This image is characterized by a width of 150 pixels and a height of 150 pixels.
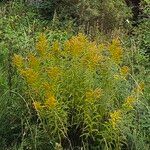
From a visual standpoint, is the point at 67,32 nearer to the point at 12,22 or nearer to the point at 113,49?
the point at 12,22

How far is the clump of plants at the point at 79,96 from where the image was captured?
166 inches

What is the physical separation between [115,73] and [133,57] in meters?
2.17

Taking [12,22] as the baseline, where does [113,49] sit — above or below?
above

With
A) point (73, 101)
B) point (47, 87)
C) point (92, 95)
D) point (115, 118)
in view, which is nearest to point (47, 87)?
point (47, 87)

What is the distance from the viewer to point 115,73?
4.59m

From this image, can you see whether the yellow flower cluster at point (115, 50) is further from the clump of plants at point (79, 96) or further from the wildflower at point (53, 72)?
the wildflower at point (53, 72)

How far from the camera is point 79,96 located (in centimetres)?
434

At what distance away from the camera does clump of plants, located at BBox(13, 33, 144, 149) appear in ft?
13.8

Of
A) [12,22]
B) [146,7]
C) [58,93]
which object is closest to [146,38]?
[146,7]

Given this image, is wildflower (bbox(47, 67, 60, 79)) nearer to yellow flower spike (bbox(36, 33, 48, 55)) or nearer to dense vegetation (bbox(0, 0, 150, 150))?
dense vegetation (bbox(0, 0, 150, 150))

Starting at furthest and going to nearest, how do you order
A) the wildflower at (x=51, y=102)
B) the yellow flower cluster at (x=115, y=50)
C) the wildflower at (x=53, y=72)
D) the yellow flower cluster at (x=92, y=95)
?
1. the yellow flower cluster at (x=115, y=50)
2. the wildflower at (x=53, y=72)
3. the yellow flower cluster at (x=92, y=95)
4. the wildflower at (x=51, y=102)

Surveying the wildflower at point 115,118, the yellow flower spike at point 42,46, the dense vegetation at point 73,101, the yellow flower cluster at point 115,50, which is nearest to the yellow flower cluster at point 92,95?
the dense vegetation at point 73,101

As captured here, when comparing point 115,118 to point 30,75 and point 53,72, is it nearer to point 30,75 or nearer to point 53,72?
point 53,72

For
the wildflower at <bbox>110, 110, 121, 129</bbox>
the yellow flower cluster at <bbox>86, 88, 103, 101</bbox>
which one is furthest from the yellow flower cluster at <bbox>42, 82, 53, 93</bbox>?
the wildflower at <bbox>110, 110, 121, 129</bbox>
